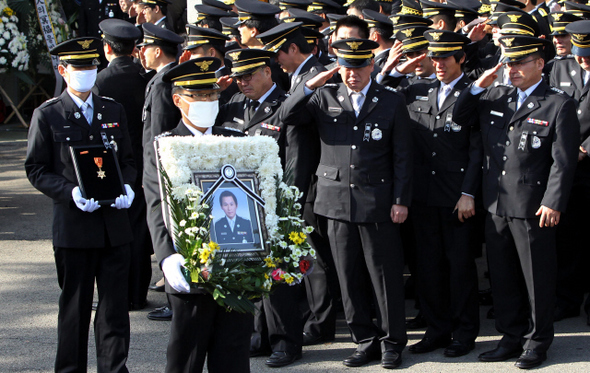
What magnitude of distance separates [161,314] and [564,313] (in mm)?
3314

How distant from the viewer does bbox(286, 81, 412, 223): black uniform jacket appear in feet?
18.2

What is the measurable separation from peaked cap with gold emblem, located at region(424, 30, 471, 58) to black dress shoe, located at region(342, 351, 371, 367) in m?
2.24

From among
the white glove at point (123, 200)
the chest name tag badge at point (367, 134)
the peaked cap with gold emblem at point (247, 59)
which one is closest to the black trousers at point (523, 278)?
the chest name tag badge at point (367, 134)

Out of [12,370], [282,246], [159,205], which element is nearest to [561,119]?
[282,246]

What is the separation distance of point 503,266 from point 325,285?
1.36 m

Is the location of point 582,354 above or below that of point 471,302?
below

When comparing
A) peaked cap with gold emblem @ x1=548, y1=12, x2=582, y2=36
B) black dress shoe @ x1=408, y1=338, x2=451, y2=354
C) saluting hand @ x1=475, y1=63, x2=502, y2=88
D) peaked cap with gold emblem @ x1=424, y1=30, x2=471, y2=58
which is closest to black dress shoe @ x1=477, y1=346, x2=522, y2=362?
black dress shoe @ x1=408, y1=338, x2=451, y2=354

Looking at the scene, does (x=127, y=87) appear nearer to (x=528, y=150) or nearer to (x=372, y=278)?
(x=372, y=278)

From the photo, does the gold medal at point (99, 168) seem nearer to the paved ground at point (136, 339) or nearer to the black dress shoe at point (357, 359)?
the paved ground at point (136, 339)

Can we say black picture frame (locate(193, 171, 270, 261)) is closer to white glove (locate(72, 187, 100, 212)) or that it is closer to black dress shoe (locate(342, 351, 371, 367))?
white glove (locate(72, 187, 100, 212))

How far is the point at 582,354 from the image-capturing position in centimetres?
560

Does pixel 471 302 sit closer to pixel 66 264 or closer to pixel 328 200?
pixel 328 200

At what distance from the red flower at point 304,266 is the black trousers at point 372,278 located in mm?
1661

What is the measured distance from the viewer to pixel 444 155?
19.2ft
